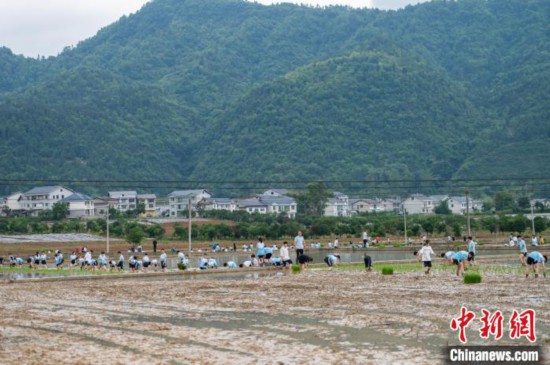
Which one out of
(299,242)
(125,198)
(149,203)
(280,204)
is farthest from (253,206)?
(299,242)

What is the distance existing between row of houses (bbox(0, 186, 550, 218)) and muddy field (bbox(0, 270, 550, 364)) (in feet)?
344

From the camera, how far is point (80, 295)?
24734mm

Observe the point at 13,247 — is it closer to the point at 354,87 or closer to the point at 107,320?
the point at 107,320

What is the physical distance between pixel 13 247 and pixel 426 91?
130692mm

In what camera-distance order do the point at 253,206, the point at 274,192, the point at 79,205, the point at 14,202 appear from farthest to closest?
the point at 274,192 → the point at 14,202 → the point at 253,206 → the point at 79,205

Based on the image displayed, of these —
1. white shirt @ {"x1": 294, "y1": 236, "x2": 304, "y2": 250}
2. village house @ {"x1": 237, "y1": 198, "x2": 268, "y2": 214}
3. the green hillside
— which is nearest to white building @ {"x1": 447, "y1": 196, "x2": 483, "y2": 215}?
the green hillside

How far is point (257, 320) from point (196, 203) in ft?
409

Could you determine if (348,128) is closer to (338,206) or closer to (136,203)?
(338,206)

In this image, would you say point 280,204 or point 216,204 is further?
point 280,204

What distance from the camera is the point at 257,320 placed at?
57.5 ft

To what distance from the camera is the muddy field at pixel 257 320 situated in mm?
13297

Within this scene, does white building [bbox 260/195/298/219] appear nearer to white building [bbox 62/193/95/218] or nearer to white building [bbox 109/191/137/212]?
white building [bbox 109/191/137/212]

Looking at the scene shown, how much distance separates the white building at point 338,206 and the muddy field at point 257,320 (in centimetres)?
11405

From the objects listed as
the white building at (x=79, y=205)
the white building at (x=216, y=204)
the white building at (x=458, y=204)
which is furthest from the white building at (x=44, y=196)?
the white building at (x=458, y=204)
